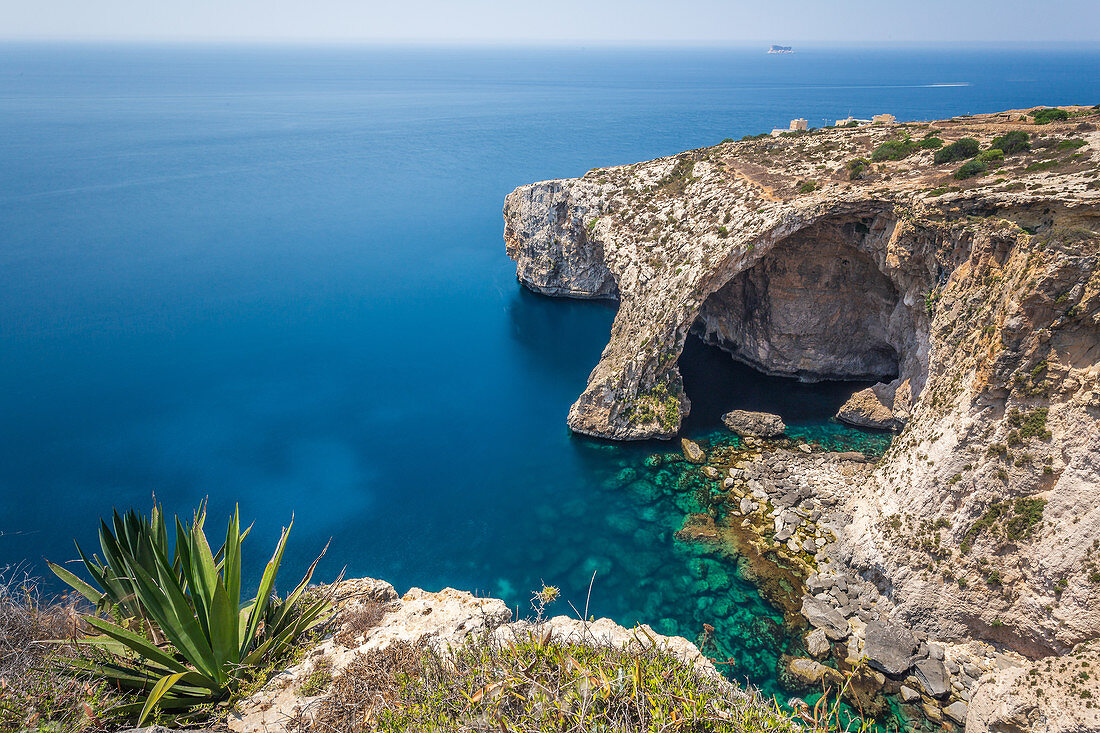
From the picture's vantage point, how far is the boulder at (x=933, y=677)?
55.6 feet

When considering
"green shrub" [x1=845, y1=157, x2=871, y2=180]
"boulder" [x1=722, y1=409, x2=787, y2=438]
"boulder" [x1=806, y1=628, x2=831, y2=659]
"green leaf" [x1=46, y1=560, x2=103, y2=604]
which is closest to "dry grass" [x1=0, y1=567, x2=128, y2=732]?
"green leaf" [x1=46, y1=560, x2=103, y2=604]

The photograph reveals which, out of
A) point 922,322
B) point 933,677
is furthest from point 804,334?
point 933,677

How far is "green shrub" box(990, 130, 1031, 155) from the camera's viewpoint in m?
25.1

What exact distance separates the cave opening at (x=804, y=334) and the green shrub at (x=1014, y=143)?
6.87 meters

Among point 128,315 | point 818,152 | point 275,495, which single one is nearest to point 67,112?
point 128,315

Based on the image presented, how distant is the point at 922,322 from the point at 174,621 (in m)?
28.5

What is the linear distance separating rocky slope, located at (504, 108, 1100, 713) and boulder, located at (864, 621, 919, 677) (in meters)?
0.91

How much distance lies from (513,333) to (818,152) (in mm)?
23153

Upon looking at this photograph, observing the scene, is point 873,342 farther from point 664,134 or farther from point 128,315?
point 664,134

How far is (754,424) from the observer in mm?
29578

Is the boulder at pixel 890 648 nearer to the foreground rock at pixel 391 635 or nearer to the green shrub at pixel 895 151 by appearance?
the foreground rock at pixel 391 635

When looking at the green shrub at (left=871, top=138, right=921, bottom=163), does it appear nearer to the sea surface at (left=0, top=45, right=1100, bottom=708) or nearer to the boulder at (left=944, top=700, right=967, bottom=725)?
the sea surface at (left=0, top=45, right=1100, bottom=708)

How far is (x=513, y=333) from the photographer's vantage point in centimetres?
4403

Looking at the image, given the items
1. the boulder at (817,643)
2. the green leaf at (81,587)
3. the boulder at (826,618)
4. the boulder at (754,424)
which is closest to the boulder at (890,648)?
the boulder at (826,618)
